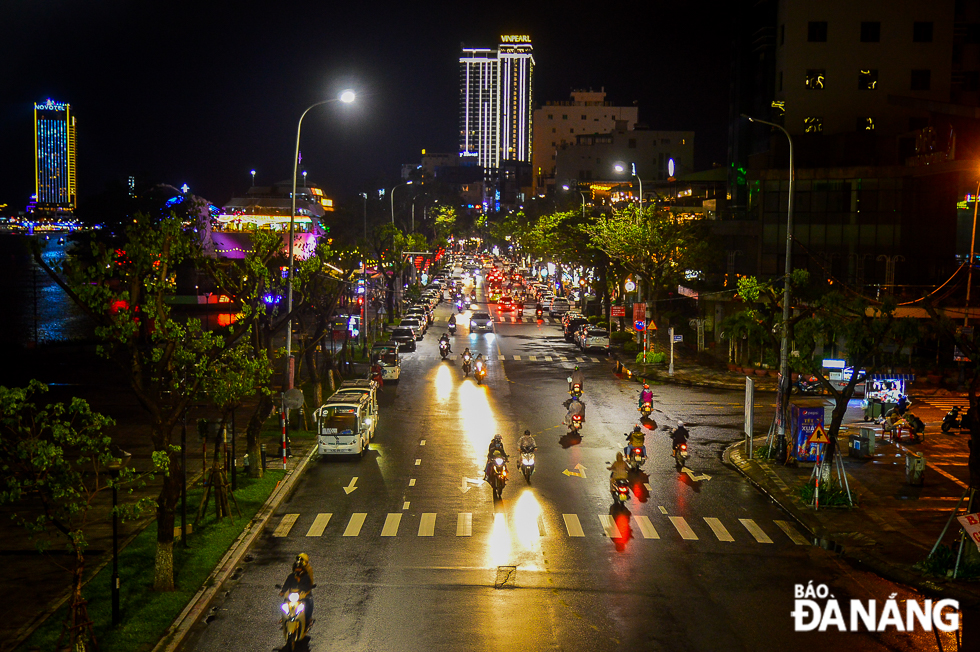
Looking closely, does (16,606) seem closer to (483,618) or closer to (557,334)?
(483,618)

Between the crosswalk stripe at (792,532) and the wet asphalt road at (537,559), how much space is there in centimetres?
9

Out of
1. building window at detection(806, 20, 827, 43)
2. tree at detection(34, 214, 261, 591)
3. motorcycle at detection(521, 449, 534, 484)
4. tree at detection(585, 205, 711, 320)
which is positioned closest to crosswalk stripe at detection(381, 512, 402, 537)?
motorcycle at detection(521, 449, 534, 484)

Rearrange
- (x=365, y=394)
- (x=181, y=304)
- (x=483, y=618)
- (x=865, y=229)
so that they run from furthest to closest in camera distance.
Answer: (x=181, y=304)
(x=865, y=229)
(x=365, y=394)
(x=483, y=618)

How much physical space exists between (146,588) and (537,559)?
7.40 meters

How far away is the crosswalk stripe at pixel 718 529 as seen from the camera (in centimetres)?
1872

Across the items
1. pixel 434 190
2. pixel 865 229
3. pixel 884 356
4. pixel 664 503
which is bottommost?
pixel 664 503

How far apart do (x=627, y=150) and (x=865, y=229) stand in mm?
97829

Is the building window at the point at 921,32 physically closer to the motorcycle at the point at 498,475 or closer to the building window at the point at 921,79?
the building window at the point at 921,79

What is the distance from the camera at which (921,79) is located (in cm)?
6341

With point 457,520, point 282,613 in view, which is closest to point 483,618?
point 282,613

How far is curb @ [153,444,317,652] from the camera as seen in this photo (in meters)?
13.1

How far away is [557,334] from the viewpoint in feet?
218

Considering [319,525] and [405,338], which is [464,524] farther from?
[405,338]

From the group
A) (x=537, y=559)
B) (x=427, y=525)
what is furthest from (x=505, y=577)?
(x=427, y=525)
